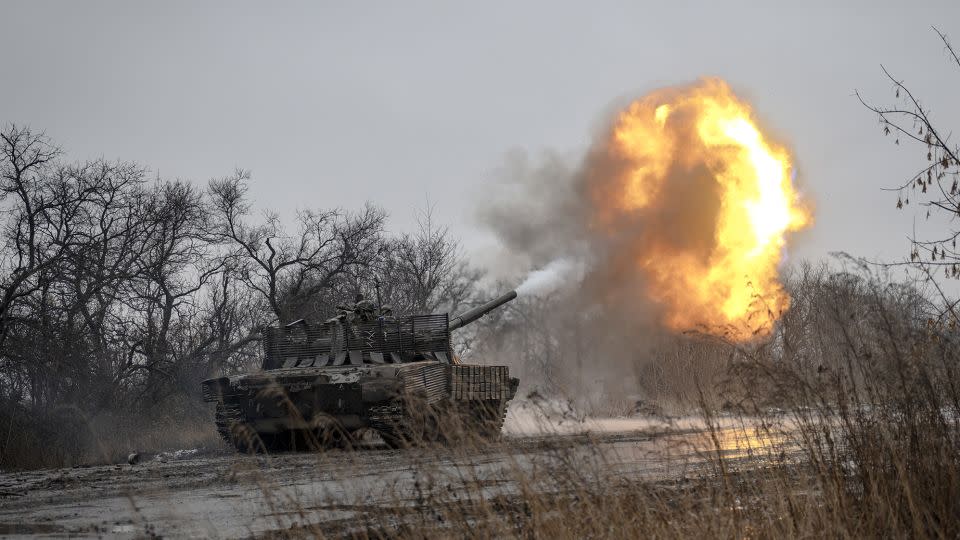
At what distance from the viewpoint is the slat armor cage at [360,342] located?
20438 millimetres

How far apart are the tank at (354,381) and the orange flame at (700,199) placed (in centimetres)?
379

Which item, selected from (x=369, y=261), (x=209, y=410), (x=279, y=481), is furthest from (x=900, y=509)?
(x=369, y=261)

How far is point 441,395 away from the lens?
19672 mm

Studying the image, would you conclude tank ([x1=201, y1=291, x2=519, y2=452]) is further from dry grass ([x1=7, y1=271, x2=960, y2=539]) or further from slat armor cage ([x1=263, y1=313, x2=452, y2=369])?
dry grass ([x1=7, y1=271, x2=960, y2=539])

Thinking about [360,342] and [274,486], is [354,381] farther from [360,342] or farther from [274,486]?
[274,486]

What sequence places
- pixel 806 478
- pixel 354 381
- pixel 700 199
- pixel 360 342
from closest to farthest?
pixel 806 478
pixel 354 381
pixel 360 342
pixel 700 199

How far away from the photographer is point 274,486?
747cm

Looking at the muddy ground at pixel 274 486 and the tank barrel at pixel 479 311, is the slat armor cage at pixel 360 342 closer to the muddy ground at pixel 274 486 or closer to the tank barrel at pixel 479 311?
the tank barrel at pixel 479 311

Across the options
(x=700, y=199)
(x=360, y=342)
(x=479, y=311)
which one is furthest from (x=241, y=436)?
(x=700, y=199)

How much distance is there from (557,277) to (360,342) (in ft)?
26.9

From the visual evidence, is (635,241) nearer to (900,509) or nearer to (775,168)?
(775,168)

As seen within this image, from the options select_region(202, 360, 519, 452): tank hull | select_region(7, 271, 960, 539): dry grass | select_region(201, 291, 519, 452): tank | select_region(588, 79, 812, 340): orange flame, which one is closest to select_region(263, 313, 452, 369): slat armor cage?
select_region(201, 291, 519, 452): tank

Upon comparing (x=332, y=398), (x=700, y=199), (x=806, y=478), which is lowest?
(x=806, y=478)

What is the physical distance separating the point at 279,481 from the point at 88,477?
12.8 ft
